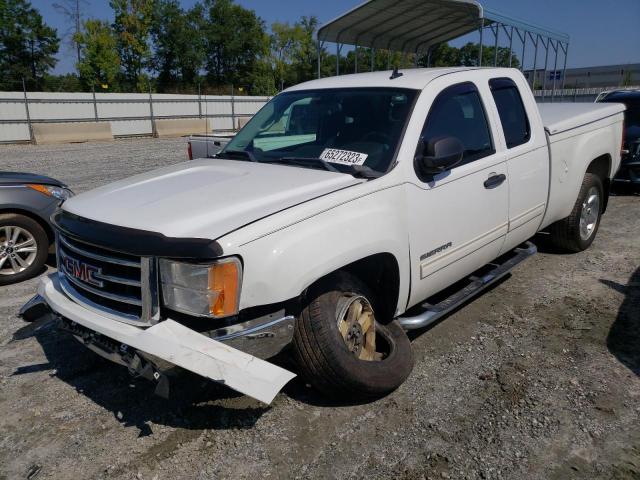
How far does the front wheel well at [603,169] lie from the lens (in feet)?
19.5

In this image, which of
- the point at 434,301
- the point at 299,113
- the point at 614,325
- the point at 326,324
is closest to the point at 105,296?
the point at 326,324

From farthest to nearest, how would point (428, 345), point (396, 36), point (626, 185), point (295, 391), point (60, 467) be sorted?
point (396, 36) < point (626, 185) < point (428, 345) < point (295, 391) < point (60, 467)

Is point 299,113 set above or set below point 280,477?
above

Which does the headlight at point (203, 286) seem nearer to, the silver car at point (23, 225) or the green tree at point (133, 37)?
the silver car at point (23, 225)

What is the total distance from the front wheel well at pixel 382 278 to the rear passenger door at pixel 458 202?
0.16 meters

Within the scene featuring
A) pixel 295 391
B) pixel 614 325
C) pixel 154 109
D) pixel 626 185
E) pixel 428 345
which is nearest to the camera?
pixel 295 391

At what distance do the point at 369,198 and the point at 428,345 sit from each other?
4.70 feet

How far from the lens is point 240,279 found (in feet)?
8.32

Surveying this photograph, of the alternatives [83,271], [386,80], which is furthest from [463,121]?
[83,271]

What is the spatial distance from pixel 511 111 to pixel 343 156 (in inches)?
74.3

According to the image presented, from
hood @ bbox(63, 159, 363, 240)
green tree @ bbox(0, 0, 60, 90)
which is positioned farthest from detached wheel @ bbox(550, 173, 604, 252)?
green tree @ bbox(0, 0, 60, 90)

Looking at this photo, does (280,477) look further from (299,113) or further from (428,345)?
(299,113)

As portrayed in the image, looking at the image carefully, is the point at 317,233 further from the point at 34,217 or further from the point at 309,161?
the point at 34,217

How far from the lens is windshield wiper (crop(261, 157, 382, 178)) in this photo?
10.7 ft
